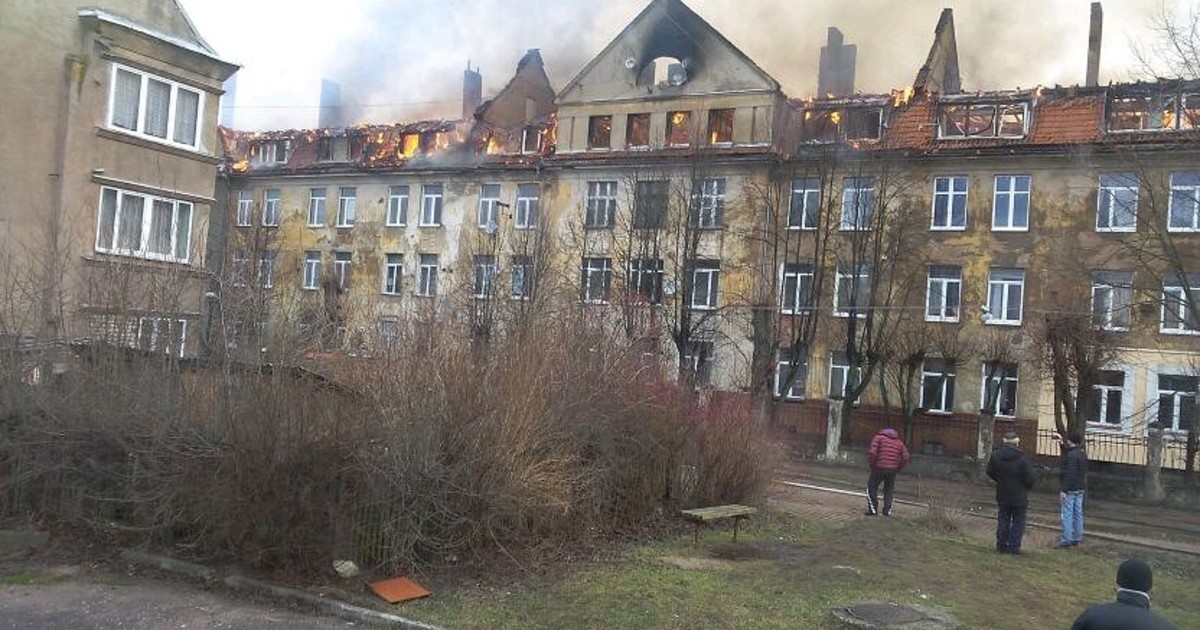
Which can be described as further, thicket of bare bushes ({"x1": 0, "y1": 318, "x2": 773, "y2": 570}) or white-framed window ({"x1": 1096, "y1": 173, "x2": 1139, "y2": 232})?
white-framed window ({"x1": 1096, "y1": 173, "x2": 1139, "y2": 232})

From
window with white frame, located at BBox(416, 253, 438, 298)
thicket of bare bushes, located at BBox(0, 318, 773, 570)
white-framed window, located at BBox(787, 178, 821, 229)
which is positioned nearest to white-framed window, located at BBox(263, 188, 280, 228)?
window with white frame, located at BBox(416, 253, 438, 298)

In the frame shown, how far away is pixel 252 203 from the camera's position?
45.9m

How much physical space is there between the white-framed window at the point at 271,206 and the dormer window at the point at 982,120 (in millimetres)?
29963

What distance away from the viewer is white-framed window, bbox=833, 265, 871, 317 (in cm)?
3206

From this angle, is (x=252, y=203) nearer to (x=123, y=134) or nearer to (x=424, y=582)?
(x=123, y=134)

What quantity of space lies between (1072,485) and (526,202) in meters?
28.5

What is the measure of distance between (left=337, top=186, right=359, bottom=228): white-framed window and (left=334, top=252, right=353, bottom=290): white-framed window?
4.46 ft

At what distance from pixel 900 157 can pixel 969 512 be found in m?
16.3

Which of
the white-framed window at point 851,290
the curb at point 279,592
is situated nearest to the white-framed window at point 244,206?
the white-framed window at point 851,290

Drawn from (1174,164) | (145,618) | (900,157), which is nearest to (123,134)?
(145,618)

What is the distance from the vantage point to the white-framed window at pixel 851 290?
Result: 105 feet

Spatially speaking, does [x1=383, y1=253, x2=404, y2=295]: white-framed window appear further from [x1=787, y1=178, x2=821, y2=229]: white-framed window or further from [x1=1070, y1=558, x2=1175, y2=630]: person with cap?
[x1=1070, y1=558, x2=1175, y2=630]: person with cap

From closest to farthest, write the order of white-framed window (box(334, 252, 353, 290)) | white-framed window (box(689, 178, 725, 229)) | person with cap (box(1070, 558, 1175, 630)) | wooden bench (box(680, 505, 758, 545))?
person with cap (box(1070, 558, 1175, 630))
wooden bench (box(680, 505, 758, 545))
white-framed window (box(689, 178, 725, 229))
white-framed window (box(334, 252, 353, 290))

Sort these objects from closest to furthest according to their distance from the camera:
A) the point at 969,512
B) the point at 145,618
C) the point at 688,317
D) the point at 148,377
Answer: the point at 145,618 < the point at 148,377 < the point at 969,512 < the point at 688,317
